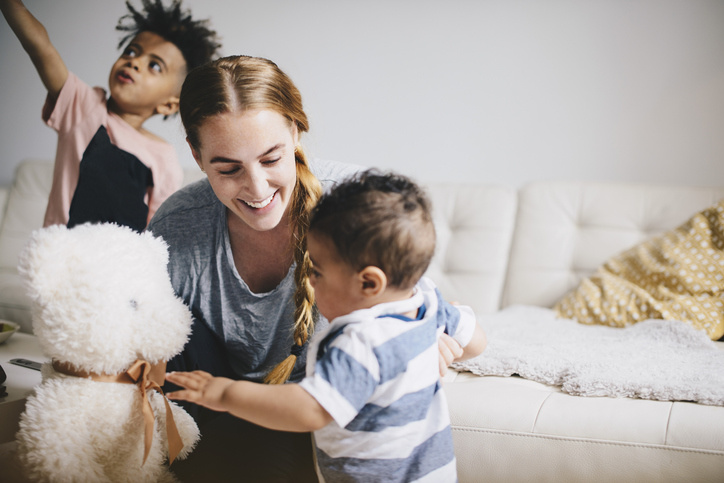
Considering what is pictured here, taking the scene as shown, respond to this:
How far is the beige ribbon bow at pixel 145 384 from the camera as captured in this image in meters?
0.84

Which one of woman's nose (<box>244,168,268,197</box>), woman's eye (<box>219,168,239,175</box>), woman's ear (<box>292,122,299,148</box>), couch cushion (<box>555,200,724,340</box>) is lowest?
couch cushion (<box>555,200,724,340</box>)

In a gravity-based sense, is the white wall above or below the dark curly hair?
above

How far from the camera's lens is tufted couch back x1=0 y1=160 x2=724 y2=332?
1.69m

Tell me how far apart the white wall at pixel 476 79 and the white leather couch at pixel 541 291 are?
23 centimetres

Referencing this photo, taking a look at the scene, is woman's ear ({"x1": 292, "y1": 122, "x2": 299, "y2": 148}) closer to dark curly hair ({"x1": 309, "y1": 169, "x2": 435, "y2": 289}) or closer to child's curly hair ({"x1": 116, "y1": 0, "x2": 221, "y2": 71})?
dark curly hair ({"x1": 309, "y1": 169, "x2": 435, "y2": 289})

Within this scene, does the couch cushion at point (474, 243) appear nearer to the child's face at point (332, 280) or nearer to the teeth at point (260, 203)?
the teeth at point (260, 203)

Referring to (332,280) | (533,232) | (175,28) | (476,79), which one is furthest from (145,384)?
(476,79)

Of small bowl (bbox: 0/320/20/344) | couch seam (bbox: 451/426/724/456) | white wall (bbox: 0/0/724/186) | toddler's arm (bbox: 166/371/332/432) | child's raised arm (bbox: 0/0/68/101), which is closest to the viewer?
toddler's arm (bbox: 166/371/332/432)

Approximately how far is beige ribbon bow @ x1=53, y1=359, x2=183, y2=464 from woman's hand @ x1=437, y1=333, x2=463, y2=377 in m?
0.44

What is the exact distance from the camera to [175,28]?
1.89 metres

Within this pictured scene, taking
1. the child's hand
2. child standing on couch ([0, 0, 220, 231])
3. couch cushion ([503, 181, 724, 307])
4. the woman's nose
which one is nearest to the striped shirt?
the child's hand

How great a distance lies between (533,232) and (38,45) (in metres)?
1.61

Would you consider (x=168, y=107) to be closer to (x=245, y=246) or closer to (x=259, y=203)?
(x=245, y=246)

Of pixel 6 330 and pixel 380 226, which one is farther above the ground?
pixel 380 226
